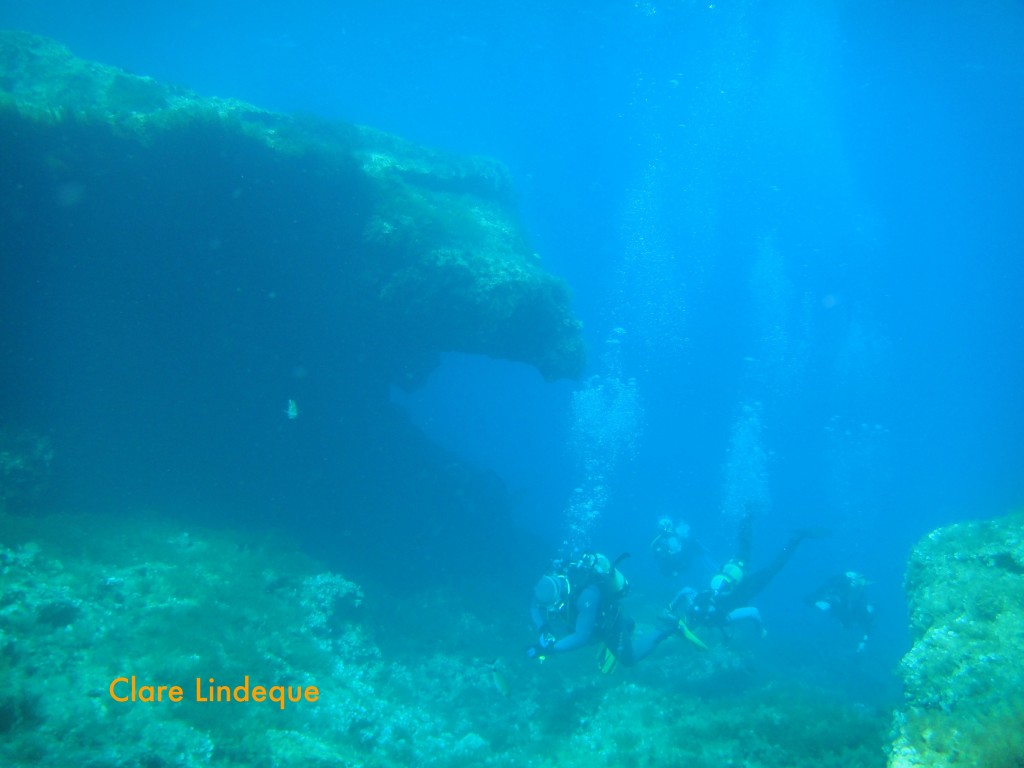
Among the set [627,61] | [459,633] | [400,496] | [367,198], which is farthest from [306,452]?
[627,61]

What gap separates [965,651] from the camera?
15.3 ft

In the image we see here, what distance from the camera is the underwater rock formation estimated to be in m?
3.31

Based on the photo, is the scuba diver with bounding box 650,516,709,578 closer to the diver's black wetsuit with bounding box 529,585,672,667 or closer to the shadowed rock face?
the shadowed rock face

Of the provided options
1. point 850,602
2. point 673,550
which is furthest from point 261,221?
point 850,602

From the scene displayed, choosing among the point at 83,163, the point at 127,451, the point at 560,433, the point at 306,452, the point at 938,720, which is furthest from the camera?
the point at 560,433

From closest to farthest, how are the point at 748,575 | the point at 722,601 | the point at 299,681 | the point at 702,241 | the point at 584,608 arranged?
the point at 299,681 < the point at 584,608 < the point at 722,601 < the point at 748,575 < the point at 702,241

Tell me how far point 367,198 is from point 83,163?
506cm

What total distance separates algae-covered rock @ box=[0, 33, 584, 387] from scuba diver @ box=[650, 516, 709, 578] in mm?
5550

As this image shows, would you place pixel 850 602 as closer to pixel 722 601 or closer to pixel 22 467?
pixel 722 601

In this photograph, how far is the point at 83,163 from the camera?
8.46 meters

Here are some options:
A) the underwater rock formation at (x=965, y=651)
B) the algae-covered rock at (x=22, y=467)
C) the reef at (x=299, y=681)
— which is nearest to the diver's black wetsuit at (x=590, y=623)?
the reef at (x=299, y=681)

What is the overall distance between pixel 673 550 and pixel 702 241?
58.9 m

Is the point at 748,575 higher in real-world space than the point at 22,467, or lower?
lower

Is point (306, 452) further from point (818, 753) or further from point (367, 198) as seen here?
point (818, 753)
